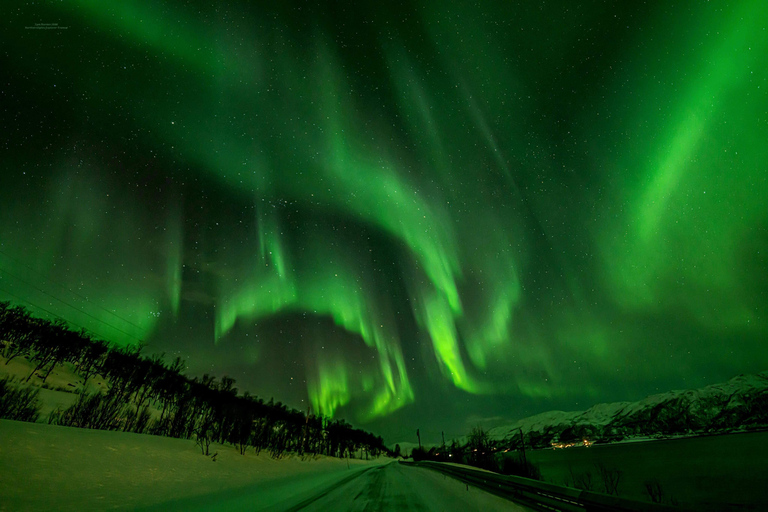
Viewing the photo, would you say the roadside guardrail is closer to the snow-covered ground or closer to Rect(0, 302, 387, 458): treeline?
the snow-covered ground

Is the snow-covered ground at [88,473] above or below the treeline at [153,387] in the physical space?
below

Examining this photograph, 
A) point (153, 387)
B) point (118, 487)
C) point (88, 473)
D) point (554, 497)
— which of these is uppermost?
point (153, 387)

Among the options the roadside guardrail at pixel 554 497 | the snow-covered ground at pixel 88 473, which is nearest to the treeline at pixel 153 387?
the snow-covered ground at pixel 88 473

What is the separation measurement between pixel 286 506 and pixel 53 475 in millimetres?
10075

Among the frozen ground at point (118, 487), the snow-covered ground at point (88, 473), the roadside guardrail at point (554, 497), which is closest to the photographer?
the roadside guardrail at point (554, 497)

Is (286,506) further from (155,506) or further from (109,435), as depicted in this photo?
(109,435)

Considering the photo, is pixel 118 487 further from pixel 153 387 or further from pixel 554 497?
pixel 153 387

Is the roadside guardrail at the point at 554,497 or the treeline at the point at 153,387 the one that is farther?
the treeline at the point at 153,387

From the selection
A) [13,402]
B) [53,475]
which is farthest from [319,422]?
[53,475]

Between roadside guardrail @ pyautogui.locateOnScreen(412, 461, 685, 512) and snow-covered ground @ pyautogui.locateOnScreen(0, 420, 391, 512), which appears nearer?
roadside guardrail @ pyautogui.locateOnScreen(412, 461, 685, 512)

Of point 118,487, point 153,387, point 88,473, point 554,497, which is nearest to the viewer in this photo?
point 554,497

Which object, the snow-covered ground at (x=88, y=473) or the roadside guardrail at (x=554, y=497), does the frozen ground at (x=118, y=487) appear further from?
the roadside guardrail at (x=554, y=497)

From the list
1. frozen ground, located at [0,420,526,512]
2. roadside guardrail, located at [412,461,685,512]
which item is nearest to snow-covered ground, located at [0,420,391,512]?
frozen ground, located at [0,420,526,512]

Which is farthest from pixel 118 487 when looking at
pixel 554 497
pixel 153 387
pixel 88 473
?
pixel 153 387
